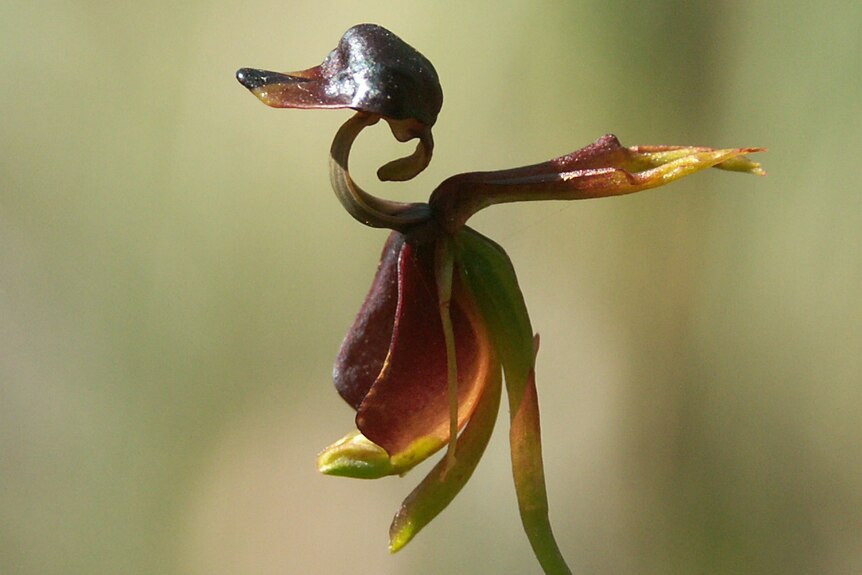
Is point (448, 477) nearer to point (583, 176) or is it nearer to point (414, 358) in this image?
point (414, 358)

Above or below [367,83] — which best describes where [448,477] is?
below

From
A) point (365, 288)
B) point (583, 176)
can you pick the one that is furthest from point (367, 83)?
point (365, 288)

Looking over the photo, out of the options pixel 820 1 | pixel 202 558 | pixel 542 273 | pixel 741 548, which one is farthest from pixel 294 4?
pixel 741 548

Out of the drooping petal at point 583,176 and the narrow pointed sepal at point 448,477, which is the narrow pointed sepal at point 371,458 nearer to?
the narrow pointed sepal at point 448,477

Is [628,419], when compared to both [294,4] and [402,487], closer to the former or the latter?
[402,487]

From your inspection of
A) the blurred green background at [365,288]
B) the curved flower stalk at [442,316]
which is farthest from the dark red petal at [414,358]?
the blurred green background at [365,288]

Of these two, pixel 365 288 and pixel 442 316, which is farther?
pixel 365 288
